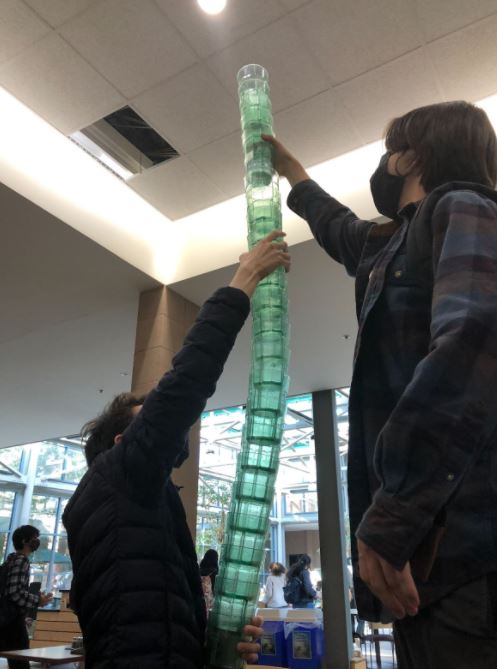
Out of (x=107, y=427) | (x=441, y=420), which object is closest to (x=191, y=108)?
(x=107, y=427)

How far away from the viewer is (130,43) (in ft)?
9.80

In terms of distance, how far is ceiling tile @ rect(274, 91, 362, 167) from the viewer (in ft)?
11.1

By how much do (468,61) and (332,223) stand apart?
2283mm

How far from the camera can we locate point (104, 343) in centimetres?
581

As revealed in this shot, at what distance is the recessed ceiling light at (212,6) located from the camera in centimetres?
274

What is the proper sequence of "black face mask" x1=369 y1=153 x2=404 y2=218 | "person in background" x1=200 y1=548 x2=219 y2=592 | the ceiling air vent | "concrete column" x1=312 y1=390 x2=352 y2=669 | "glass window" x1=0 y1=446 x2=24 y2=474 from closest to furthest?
"black face mask" x1=369 y1=153 x2=404 y2=218 → the ceiling air vent → "person in background" x1=200 y1=548 x2=219 y2=592 → "concrete column" x1=312 y1=390 x2=352 y2=669 → "glass window" x1=0 y1=446 x2=24 y2=474

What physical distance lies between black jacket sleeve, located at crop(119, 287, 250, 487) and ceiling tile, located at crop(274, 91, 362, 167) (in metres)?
2.56

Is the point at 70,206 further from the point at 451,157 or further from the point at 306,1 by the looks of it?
the point at 451,157

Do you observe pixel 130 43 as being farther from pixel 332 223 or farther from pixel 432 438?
pixel 432 438

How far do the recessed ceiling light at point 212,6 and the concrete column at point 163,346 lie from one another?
2255 mm

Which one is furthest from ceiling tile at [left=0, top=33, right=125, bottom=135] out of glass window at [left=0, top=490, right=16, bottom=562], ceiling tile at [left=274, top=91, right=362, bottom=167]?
glass window at [left=0, top=490, right=16, bottom=562]

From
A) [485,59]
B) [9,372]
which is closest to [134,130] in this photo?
[485,59]

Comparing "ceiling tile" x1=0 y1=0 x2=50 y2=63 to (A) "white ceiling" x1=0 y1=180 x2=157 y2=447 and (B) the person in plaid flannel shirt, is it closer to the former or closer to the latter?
(A) "white ceiling" x1=0 y1=180 x2=157 y2=447

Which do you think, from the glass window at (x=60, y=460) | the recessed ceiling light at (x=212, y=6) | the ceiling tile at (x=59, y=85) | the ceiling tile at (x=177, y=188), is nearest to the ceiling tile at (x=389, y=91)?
the recessed ceiling light at (x=212, y=6)
